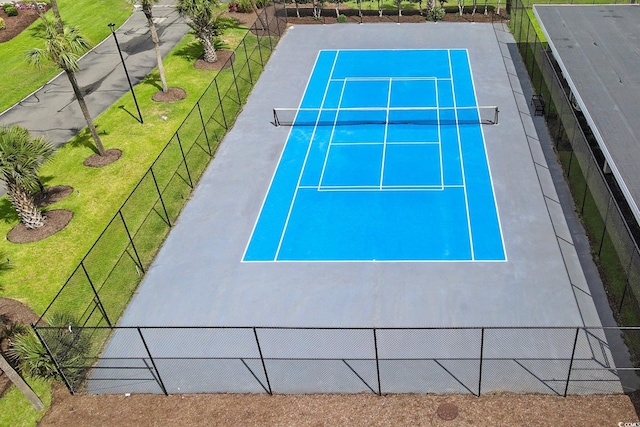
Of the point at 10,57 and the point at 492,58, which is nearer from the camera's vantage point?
the point at 492,58

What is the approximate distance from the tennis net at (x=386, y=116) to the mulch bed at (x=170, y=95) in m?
6.14

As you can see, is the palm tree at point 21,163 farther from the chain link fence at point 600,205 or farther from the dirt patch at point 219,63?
the chain link fence at point 600,205

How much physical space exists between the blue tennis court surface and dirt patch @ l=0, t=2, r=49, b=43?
79.1ft

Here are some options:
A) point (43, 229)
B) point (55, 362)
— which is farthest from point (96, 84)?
point (55, 362)

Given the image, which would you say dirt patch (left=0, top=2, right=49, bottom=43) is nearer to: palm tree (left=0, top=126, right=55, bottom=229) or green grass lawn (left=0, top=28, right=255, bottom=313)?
green grass lawn (left=0, top=28, right=255, bottom=313)

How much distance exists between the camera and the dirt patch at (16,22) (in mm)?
43291

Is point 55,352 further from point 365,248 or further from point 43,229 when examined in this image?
point 365,248

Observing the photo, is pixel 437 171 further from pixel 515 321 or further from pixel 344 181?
pixel 515 321

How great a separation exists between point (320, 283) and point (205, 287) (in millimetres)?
3913

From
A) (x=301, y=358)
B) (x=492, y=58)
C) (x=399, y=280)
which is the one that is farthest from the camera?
(x=492, y=58)

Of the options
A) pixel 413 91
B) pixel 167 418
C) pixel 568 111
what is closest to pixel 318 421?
pixel 167 418

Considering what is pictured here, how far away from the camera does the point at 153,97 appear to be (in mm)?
33188

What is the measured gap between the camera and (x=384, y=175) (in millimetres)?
25406

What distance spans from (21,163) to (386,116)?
16.8 meters
